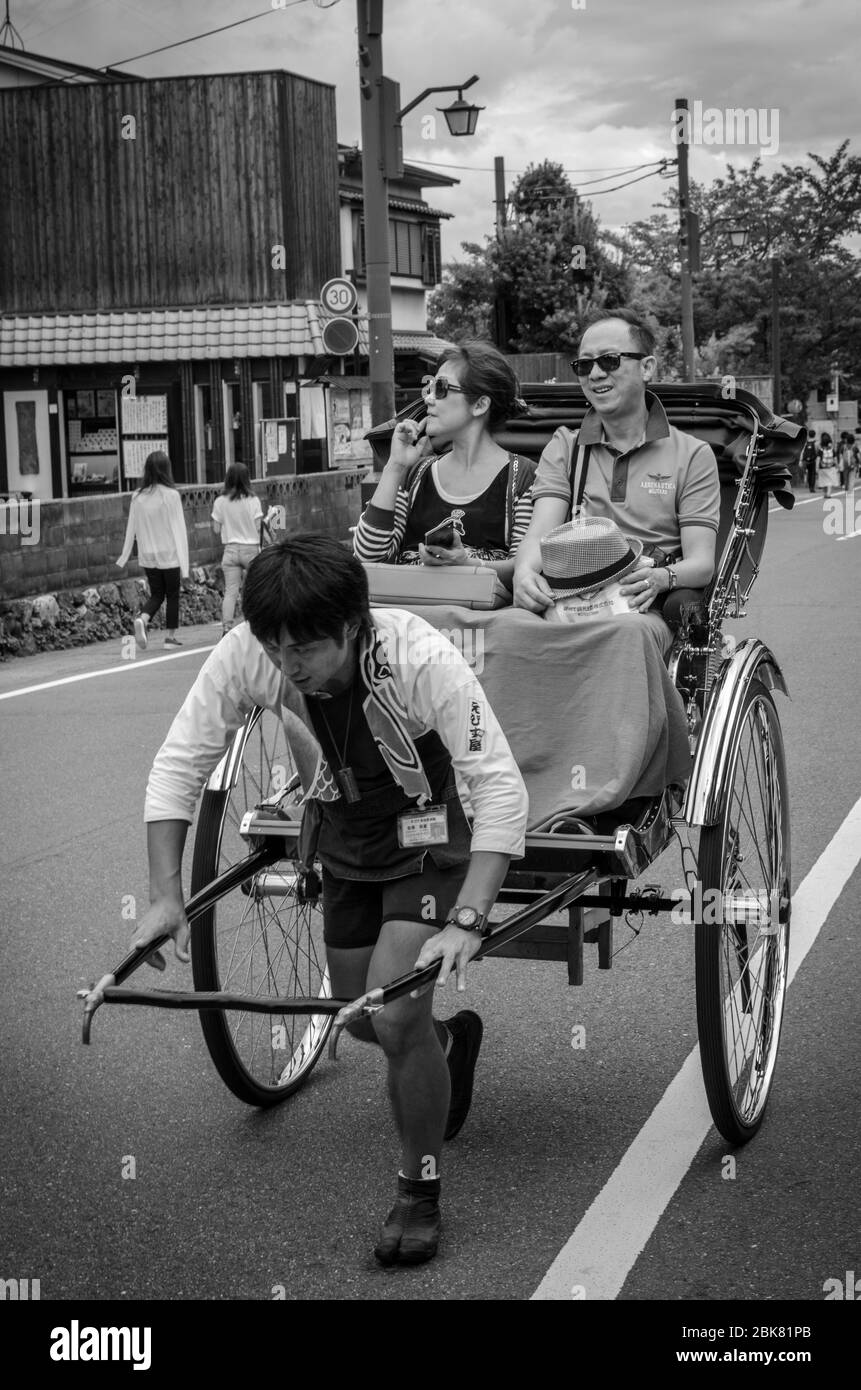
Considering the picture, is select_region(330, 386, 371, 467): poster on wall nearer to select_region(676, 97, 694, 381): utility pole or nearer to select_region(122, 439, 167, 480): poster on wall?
select_region(122, 439, 167, 480): poster on wall

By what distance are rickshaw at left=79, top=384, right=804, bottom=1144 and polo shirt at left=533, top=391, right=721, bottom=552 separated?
253mm

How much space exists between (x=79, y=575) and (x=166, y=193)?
49.5 feet

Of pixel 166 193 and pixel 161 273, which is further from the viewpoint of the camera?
pixel 161 273

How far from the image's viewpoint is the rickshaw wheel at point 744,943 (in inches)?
143

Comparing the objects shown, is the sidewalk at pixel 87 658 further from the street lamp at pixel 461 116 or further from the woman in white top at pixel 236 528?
the street lamp at pixel 461 116

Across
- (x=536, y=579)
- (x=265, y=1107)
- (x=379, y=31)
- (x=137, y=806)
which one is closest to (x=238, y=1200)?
(x=265, y=1107)

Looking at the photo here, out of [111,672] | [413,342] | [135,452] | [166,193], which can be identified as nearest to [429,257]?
[413,342]

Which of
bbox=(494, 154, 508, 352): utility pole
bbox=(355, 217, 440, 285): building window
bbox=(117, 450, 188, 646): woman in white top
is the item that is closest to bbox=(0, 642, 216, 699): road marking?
bbox=(117, 450, 188, 646): woman in white top

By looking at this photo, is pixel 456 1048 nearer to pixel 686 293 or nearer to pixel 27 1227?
pixel 27 1227

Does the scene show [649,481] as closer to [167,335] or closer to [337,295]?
[337,295]

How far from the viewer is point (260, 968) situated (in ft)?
15.5

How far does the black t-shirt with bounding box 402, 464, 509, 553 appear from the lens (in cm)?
499

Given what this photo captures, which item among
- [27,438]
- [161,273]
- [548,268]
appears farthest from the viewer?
[548,268]

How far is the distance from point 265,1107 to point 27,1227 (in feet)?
2.61
